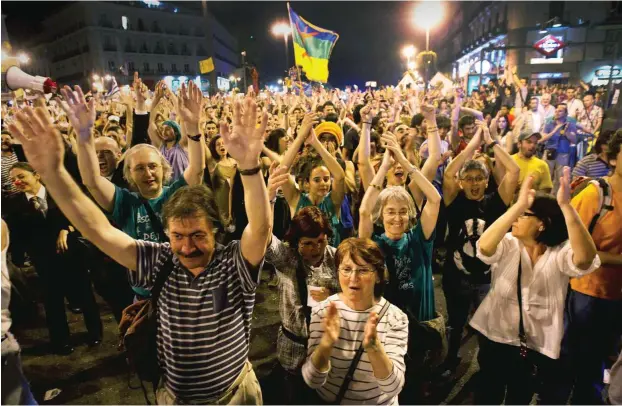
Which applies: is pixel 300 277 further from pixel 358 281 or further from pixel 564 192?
pixel 564 192

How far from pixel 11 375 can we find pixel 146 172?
156 cm

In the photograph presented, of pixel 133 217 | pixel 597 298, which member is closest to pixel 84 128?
pixel 133 217

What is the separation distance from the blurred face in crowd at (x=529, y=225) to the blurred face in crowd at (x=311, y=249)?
1234 millimetres

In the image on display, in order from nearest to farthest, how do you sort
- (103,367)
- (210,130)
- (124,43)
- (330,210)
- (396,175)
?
(330,210)
(103,367)
(396,175)
(210,130)
(124,43)

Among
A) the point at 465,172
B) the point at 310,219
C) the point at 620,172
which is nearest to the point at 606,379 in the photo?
the point at 620,172

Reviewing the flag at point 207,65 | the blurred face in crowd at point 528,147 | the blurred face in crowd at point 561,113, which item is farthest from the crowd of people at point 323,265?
the flag at point 207,65

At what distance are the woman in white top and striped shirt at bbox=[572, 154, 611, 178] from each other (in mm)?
2728

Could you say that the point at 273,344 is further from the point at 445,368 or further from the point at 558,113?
the point at 558,113

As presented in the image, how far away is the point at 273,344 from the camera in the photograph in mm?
4340

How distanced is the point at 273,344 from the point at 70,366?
2.00 meters

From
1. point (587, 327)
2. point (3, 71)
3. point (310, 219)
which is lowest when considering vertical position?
point (587, 327)

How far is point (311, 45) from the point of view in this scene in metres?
10.7

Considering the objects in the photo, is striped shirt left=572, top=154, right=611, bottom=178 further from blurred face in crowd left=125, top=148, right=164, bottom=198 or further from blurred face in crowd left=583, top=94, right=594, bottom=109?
blurred face in crowd left=583, top=94, right=594, bottom=109

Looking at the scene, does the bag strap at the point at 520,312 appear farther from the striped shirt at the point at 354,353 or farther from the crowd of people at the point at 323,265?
the striped shirt at the point at 354,353
